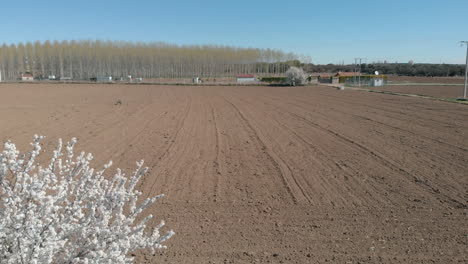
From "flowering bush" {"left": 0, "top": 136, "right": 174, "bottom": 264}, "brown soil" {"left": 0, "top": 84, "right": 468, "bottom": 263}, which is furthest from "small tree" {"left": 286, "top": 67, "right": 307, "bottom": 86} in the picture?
"flowering bush" {"left": 0, "top": 136, "right": 174, "bottom": 264}

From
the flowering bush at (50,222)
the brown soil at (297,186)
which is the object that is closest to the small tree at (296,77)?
the brown soil at (297,186)

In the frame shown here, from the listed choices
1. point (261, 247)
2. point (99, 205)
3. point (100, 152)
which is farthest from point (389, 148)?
point (99, 205)

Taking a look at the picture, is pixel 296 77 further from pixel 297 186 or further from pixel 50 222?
pixel 50 222

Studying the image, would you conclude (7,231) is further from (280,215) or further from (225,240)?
(280,215)

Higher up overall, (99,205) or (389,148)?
(99,205)

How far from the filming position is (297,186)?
8461 millimetres

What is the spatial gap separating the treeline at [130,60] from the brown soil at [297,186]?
119 meters

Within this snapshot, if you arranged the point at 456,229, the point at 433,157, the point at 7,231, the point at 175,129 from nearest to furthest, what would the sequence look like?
the point at 7,231, the point at 456,229, the point at 433,157, the point at 175,129

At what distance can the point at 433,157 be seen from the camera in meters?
11.2

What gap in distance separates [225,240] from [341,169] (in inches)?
199

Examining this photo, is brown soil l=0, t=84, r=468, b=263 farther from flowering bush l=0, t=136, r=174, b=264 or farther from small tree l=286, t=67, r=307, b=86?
small tree l=286, t=67, r=307, b=86

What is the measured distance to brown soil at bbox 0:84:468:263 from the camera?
5598mm

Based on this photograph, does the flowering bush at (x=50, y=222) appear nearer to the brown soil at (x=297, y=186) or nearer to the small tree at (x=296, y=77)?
the brown soil at (x=297, y=186)

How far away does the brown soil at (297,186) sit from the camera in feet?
18.4
